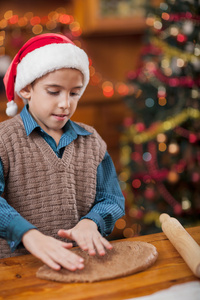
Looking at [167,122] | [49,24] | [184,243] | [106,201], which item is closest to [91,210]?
[106,201]

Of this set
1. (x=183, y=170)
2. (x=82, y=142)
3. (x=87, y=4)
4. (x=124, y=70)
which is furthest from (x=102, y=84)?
(x=82, y=142)

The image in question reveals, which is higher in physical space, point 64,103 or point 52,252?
point 64,103

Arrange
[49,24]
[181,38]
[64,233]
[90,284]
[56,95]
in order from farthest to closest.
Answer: [49,24] → [181,38] → [56,95] → [64,233] → [90,284]

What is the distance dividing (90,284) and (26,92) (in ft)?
1.80

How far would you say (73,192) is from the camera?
1109 millimetres

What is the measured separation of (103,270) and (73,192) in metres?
0.30

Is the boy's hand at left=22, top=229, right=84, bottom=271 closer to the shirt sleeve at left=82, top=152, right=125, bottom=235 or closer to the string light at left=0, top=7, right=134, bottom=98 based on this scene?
the shirt sleeve at left=82, top=152, right=125, bottom=235

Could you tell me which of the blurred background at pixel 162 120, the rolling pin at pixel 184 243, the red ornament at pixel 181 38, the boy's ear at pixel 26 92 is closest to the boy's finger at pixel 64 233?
the rolling pin at pixel 184 243

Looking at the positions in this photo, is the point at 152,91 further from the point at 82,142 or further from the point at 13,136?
the point at 13,136

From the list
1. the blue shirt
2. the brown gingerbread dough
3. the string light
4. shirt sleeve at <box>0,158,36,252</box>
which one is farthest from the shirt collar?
the string light

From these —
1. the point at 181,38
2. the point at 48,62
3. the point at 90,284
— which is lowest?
the point at 90,284

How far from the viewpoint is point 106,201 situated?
1145mm

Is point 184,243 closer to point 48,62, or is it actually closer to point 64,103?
point 64,103

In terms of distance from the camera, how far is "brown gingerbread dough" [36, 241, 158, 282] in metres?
0.83
